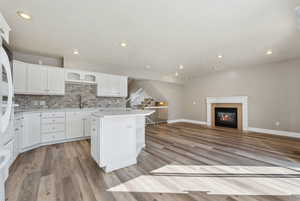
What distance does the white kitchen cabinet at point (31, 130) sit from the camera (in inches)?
112

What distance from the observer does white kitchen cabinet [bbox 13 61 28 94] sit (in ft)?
9.93

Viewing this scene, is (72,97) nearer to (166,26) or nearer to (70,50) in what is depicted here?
(70,50)

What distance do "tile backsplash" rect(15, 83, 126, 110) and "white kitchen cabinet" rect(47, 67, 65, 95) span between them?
32 centimetres

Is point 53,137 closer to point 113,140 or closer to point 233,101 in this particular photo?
point 113,140

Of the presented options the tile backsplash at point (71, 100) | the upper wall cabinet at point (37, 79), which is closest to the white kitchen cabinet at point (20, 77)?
the upper wall cabinet at point (37, 79)

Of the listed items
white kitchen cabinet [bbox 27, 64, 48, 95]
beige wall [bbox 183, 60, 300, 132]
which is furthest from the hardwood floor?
beige wall [bbox 183, 60, 300, 132]

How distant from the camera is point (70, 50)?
11.5ft

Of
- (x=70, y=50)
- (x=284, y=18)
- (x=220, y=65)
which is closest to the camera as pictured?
(x=284, y=18)

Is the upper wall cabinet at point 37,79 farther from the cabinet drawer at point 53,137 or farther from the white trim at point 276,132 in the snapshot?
the white trim at point 276,132

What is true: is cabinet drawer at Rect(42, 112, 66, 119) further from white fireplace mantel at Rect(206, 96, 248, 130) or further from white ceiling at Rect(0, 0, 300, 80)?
white fireplace mantel at Rect(206, 96, 248, 130)

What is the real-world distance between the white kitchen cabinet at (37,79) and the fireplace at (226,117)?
6.55 meters

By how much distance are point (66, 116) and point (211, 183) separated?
3.70 m

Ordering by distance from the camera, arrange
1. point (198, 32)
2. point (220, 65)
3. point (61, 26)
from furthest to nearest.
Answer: point (220, 65) → point (198, 32) → point (61, 26)

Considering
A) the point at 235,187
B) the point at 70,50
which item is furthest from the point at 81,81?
the point at 235,187
